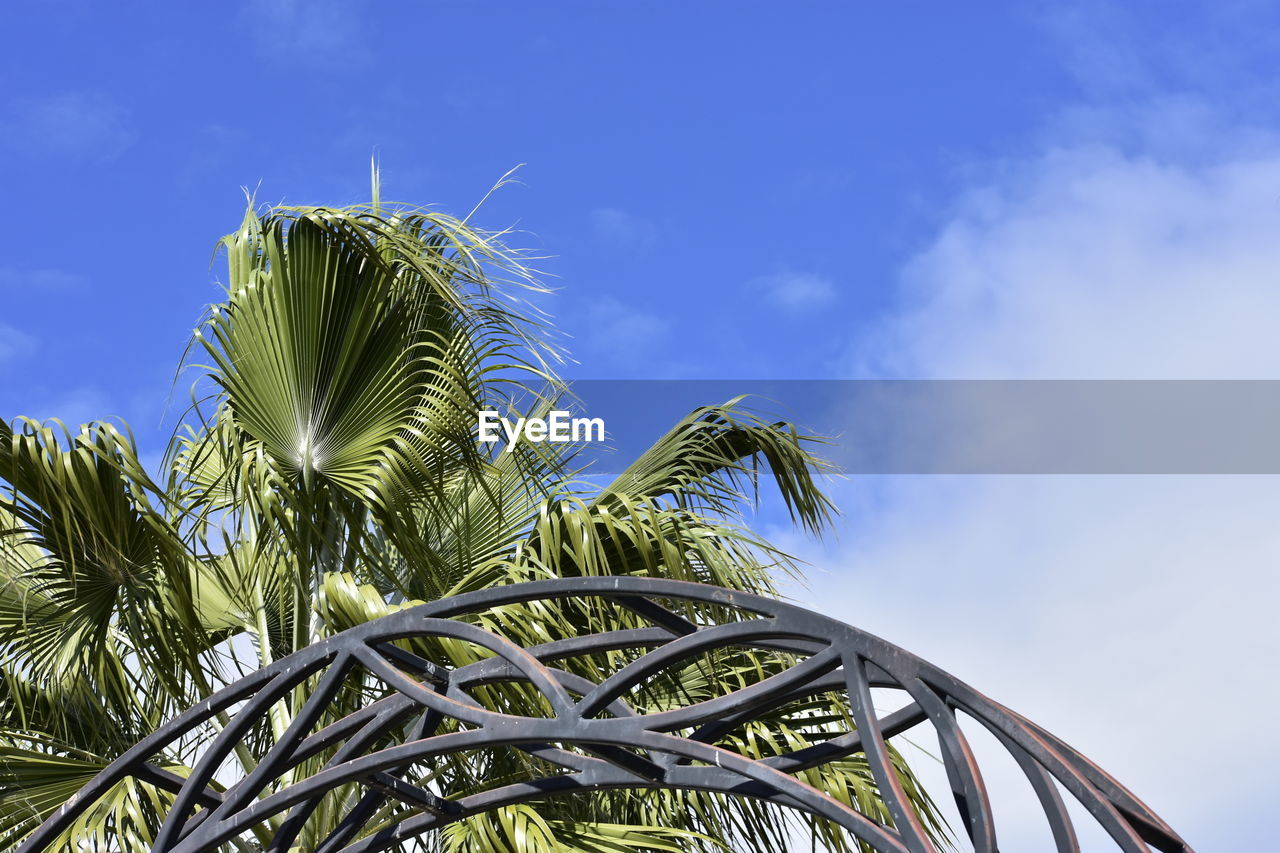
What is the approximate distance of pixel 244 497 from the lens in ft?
21.8

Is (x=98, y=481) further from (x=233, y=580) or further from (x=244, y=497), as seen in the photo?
(x=233, y=580)

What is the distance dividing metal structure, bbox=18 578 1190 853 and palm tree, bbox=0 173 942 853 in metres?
0.64

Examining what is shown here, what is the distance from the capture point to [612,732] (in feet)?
15.0

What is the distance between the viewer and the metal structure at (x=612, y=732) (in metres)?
4.17

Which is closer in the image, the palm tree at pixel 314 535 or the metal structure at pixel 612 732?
the metal structure at pixel 612 732

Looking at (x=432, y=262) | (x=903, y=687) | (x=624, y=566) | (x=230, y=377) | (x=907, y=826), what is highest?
(x=432, y=262)

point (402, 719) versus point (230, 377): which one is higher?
point (230, 377)

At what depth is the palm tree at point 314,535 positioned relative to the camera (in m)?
6.19

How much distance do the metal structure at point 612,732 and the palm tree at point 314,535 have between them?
636 mm

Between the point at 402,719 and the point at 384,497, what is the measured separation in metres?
1.59

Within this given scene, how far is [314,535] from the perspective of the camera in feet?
22.8

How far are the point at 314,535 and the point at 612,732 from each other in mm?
2848

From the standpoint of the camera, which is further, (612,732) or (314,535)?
(314,535)

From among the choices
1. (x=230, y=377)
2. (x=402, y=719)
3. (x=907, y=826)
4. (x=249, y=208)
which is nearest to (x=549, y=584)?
(x=402, y=719)
